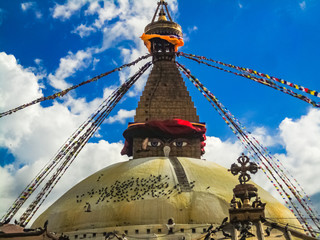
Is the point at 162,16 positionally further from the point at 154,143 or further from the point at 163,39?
the point at 154,143

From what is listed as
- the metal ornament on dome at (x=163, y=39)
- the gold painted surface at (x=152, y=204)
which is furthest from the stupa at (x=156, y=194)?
the metal ornament on dome at (x=163, y=39)

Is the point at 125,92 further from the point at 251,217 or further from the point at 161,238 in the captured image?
the point at 251,217

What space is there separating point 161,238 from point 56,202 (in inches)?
298

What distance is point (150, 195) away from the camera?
19.0 m

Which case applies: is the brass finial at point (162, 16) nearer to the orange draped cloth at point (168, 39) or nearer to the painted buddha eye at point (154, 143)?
the orange draped cloth at point (168, 39)

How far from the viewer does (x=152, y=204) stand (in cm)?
1844

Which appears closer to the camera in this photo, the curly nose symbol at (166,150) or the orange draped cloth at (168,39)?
the curly nose symbol at (166,150)

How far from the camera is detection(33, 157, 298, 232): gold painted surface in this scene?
18.0 m

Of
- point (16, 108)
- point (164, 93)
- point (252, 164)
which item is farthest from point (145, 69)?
point (252, 164)

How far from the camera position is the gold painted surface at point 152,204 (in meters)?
18.0

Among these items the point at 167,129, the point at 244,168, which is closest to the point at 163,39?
the point at 167,129

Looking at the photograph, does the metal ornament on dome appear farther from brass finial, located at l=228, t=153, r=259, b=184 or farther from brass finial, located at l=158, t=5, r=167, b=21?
brass finial, located at l=228, t=153, r=259, b=184

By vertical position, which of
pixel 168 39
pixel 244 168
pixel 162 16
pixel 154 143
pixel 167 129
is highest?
pixel 162 16

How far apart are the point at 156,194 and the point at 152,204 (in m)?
0.70
